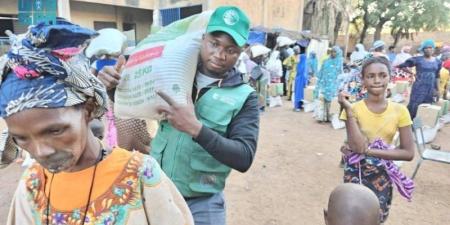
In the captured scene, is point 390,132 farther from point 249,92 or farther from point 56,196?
point 56,196

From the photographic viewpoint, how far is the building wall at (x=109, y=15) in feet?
37.9

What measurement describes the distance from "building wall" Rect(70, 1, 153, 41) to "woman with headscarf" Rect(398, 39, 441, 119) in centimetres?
964

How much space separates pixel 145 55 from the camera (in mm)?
1562

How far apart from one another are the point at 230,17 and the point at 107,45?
9.26ft

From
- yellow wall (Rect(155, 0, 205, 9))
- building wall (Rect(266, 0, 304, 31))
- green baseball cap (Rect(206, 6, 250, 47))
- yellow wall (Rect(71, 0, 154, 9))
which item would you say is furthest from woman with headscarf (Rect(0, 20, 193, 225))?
building wall (Rect(266, 0, 304, 31))

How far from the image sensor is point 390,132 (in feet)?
7.25

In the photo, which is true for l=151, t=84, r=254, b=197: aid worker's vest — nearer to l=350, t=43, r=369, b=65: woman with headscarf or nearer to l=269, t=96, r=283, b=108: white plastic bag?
l=350, t=43, r=369, b=65: woman with headscarf

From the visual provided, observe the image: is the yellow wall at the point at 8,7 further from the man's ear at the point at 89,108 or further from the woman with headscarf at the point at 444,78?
the woman with headscarf at the point at 444,78

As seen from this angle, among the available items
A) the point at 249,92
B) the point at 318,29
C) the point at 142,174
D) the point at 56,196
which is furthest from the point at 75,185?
the point at 318,29

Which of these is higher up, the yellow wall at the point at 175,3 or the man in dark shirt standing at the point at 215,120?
the yellow wall at the point at 175,3

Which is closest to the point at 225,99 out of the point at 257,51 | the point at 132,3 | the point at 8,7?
the point at 257,51

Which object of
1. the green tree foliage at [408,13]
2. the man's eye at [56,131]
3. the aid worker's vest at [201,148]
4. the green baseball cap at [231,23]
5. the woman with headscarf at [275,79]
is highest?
the green tree foliage at [408,13]

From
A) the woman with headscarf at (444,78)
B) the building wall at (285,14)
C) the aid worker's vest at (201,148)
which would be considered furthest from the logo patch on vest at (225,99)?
A: the building wall at (285,14)

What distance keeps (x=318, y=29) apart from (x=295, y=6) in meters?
4.23
